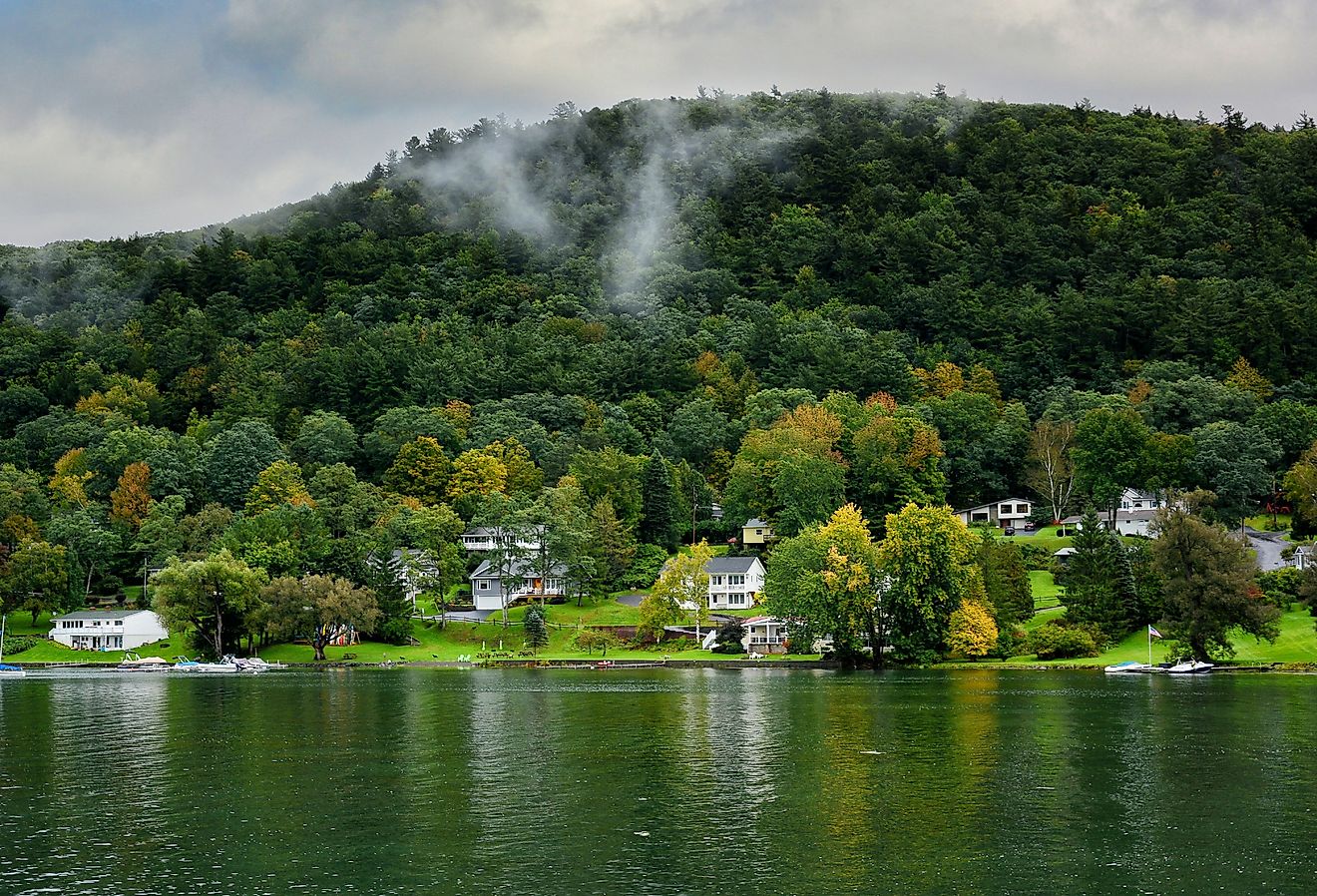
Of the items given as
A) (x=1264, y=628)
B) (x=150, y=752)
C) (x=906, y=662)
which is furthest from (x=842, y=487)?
(x=150, y=752)

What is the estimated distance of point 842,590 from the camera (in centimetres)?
9425

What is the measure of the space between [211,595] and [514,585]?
85.8 feet

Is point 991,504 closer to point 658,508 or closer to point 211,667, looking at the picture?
point 658,508

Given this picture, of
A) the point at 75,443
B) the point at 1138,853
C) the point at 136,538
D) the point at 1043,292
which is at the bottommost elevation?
the point at 1138,853

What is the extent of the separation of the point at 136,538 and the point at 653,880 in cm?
11047

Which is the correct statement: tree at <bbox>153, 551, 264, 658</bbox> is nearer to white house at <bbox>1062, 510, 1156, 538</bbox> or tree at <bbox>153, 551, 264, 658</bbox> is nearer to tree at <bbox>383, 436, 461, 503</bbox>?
tree at <bbox>383, 436, 461, 503</bbox>

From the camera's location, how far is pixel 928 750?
5294 centimetres

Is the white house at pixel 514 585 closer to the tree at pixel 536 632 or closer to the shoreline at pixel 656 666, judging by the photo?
the tree at pixel 536 632

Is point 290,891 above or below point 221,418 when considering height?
below

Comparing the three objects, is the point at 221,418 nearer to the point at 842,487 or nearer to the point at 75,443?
the point at 75,443

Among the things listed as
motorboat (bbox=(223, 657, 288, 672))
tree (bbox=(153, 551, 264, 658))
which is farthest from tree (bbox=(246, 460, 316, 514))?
motorboat (bbox=(223, 657, 288, 672))

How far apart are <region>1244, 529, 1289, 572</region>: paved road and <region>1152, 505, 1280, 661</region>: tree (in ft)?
71.9

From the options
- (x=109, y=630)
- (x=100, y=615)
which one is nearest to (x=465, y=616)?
(x=109, y=630)

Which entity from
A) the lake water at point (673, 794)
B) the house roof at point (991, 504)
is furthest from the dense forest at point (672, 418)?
the lake water at point (673, 794)
